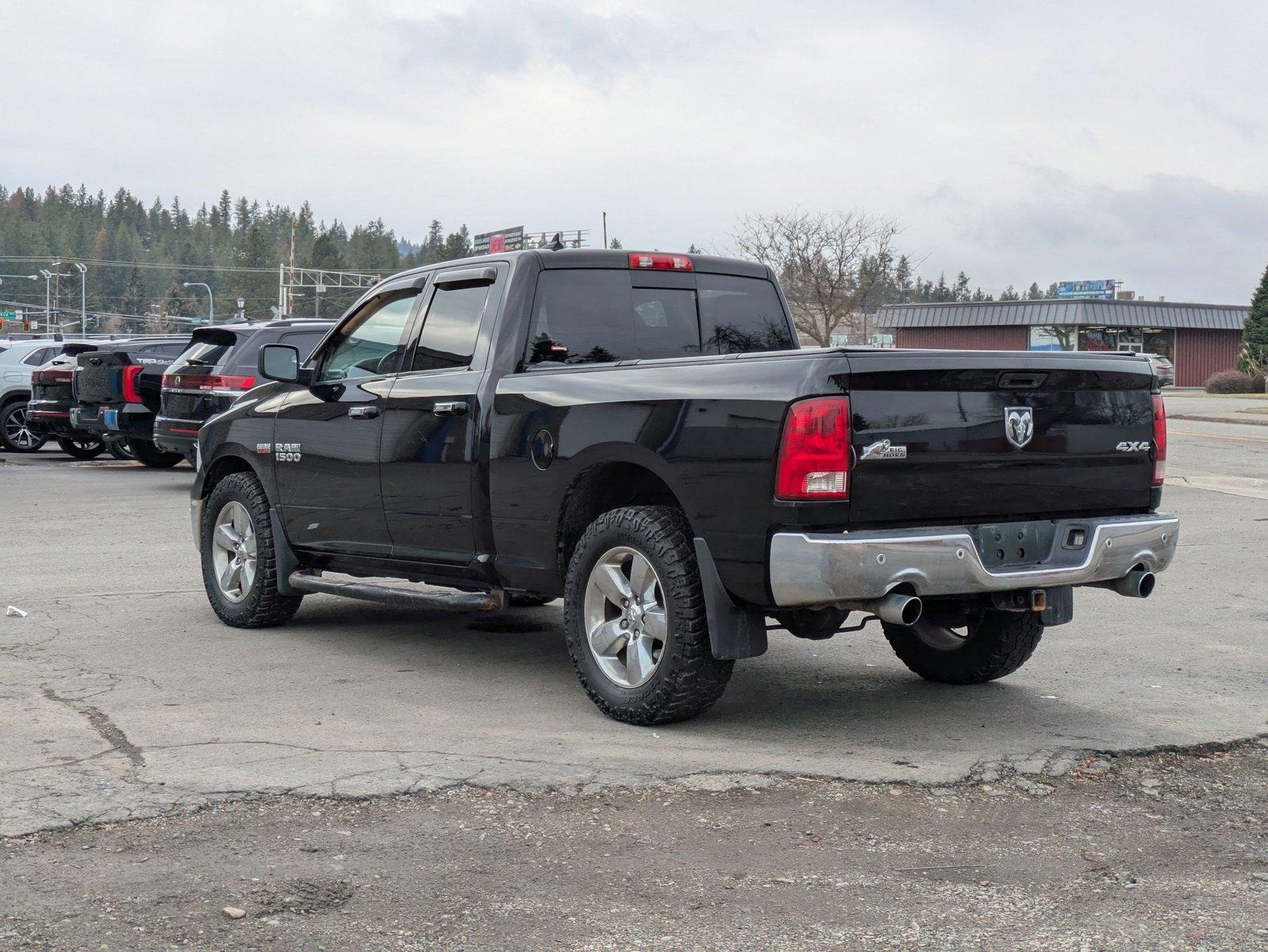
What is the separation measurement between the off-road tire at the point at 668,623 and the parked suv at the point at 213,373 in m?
10.2

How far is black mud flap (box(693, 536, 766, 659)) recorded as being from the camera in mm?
5426

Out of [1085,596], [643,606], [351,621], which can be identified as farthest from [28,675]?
[1085,596]

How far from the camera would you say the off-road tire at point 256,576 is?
26.1 feet

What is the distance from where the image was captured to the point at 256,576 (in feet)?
26.3

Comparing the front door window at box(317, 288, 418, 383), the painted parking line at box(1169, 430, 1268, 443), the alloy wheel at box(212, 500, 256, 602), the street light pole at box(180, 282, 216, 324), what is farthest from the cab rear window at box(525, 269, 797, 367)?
the street light pole at box(180, 282, 216, 324)

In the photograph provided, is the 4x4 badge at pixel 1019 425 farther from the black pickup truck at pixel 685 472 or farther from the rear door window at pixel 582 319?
the rear door window at pixel 582 319

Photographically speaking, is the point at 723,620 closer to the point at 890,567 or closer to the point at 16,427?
the point at 890,567

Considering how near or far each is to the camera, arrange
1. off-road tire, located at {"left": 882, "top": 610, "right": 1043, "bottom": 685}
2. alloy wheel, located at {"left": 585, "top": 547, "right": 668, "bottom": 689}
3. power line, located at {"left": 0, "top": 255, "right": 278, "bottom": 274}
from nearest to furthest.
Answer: alloy wheel, located at {"left": 585, "top": 547, "right": 668, "bottom": 689}
off-road tire, located at {"left": 882, "top": 610, "right": 1043, "bottom": 685}
power line, located at {"left": 0, "top": 255, "right": 278, "bottom": 274}

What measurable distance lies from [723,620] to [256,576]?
350cm

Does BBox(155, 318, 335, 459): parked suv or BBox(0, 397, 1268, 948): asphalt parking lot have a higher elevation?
BBox(155, 318, 335, 459): parked suv

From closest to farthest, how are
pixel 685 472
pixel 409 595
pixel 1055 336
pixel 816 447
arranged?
pixel 816 447 < pixel 685 472 < pixel 409 595 < pixel 1055 336

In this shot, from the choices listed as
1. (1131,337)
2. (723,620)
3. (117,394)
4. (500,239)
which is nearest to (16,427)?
(117,394)

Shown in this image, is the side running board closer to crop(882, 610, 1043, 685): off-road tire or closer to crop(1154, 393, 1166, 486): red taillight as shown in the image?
crop(882, 610, 1043, 685): off-road tire

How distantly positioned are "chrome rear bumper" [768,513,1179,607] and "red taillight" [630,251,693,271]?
2.19m
